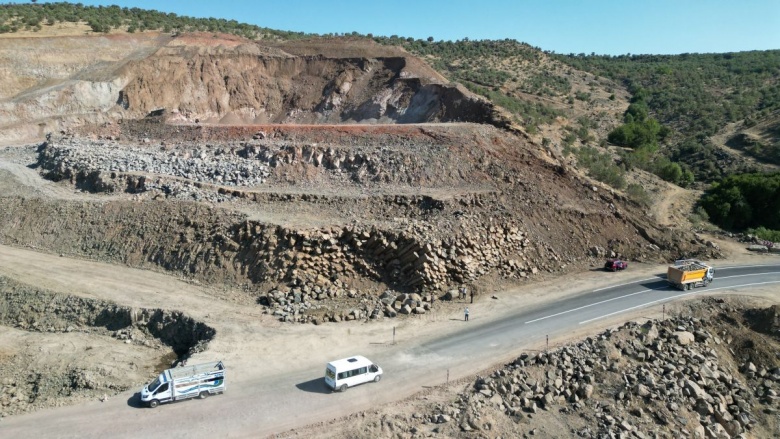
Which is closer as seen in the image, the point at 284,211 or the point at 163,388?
the point at 163,388

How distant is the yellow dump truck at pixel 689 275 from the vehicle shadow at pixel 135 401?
22919mm

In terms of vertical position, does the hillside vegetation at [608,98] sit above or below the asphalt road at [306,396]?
above

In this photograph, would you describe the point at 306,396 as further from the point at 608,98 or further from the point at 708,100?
the point at 708,100

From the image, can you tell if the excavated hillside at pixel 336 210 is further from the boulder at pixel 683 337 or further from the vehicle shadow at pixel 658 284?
the boulder at pixel 683 337

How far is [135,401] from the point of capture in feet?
54.1

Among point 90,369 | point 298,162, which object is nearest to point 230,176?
point 298,162

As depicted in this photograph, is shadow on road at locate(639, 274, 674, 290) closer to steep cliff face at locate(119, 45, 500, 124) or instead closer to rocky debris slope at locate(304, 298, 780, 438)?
rocky debris slope at locate(304, 298, 780, 438)

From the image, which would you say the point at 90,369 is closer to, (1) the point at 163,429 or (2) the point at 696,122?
(1) the point at 163,429

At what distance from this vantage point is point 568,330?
69.8ft

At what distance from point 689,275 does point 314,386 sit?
60.5ft

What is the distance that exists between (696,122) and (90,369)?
67.0 metres

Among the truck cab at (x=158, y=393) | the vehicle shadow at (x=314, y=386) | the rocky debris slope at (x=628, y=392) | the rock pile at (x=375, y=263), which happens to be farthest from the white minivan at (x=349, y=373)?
the rock pile at (x=375, y=263)

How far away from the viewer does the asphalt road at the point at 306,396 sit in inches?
597

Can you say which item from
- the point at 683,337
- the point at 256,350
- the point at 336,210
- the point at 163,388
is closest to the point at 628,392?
the point at 683,337
